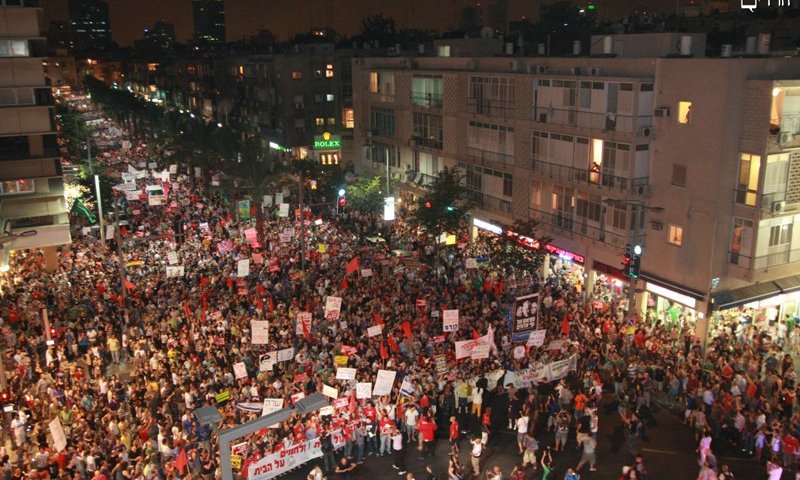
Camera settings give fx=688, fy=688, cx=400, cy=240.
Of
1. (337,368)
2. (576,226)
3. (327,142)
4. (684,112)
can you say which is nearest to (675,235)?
(684,112)

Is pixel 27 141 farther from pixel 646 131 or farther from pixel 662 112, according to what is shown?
pixel 662 112

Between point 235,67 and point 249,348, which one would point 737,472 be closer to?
point 249,348

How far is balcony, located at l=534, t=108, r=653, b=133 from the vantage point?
3066 centimetres

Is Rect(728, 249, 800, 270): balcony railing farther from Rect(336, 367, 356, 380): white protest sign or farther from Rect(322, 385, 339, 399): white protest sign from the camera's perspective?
Rect(322, 385, 339, 399): white protest sign

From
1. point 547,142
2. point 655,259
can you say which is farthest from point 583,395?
point 547,142

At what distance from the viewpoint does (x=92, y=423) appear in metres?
21.5

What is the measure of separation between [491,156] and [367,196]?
1045cm

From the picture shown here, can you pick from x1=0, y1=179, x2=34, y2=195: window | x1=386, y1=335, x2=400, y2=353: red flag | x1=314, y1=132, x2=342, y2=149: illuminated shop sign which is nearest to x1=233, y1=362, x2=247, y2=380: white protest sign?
x1=386, y1=335, x2=400, y2=353: red flag

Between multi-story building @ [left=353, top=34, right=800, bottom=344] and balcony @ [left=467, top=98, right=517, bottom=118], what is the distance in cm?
10

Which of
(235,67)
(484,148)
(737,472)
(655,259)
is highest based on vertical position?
(235,67)

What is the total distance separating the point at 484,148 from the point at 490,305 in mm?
13866

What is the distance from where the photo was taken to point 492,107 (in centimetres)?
3978

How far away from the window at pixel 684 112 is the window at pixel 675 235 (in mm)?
4504

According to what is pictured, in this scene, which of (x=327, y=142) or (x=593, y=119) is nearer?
(x=593, y=119)
